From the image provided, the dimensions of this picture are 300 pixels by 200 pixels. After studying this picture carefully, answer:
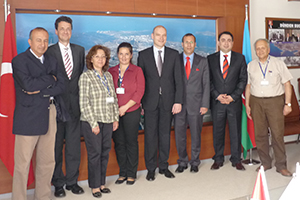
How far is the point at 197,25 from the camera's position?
481cm

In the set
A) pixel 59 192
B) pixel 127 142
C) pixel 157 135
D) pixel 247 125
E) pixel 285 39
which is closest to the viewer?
pixel 59 192

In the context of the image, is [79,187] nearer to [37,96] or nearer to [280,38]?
[37,96]

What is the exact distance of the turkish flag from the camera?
330cm

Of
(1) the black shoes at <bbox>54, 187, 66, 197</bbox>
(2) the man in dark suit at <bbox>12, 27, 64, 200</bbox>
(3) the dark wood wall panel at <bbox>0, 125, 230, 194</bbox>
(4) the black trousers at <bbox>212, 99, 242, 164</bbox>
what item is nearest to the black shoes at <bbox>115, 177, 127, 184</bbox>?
(3) the dark wood wall panel at <bbox>0, 125, 230, 194</bbox>

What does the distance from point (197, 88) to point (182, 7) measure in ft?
4.29

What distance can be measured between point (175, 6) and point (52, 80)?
7.62ft

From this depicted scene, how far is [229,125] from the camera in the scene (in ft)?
14.2

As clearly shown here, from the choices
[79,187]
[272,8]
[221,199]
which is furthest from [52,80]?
[272,8]

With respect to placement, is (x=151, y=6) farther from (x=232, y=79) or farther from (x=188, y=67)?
(x=232, y=79)

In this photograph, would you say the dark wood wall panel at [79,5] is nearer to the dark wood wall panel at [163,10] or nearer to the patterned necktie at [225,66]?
the dark wood wall panel at [163,10]

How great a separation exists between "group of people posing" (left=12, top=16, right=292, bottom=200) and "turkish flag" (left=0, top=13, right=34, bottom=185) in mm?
444

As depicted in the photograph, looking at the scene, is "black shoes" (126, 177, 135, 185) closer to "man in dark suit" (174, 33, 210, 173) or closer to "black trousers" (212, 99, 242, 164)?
"man in dark suit" (174, 33, 210, 173)

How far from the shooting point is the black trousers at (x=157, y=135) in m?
3.89

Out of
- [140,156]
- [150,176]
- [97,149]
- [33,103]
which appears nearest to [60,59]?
[33,103]
